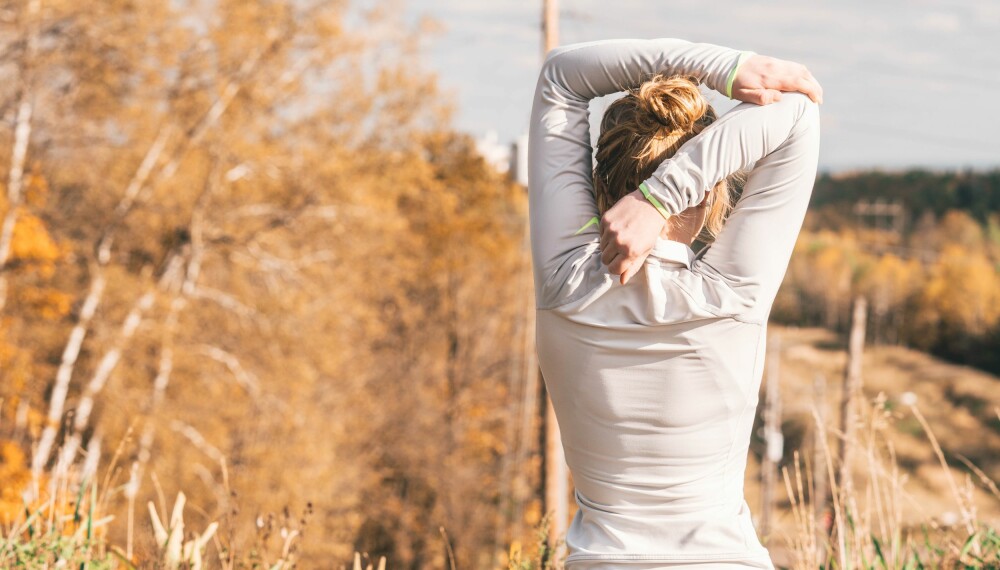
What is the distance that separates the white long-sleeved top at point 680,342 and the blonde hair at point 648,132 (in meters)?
0.06

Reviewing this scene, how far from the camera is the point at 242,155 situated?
56.0 feet

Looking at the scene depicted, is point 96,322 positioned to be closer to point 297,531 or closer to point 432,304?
point 432,304

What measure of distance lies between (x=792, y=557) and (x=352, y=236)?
1583cm

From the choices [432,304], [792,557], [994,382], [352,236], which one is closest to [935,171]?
[994,382]

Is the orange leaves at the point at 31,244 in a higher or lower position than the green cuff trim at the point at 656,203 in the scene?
lower

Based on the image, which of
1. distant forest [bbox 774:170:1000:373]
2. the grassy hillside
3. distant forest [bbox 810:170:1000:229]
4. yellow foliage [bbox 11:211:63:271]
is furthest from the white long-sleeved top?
distant forest [bbox 810:170:1000:229]

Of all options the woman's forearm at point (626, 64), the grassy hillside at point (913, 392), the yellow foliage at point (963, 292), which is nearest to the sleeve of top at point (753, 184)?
the woman's forearm at point (626, 64)

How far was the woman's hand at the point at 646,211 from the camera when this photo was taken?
129cm

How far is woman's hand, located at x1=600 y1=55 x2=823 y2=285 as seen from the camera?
1.29 meters

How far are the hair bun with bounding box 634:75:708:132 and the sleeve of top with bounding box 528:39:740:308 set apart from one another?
5 centimetres

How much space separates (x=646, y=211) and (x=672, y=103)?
172 millimetres

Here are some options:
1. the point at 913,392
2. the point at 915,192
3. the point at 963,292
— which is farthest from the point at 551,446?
the point at 915,192

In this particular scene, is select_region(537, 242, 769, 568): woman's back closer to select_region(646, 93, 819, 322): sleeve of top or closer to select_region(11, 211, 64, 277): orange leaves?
select_region(646, 93, 819, 322): sleeve of top

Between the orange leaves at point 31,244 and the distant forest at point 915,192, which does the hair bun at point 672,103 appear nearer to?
the orange leaves at point 31,244
